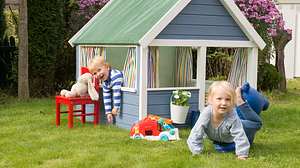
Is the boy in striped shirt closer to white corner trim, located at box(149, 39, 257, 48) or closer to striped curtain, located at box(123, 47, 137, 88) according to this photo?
striped curtain, located at box(123, 47, 137, 88)

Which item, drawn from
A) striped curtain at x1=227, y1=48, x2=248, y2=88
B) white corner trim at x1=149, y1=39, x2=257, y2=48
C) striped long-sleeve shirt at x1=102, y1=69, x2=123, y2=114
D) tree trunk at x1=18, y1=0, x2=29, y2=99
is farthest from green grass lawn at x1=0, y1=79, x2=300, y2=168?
tree trunk at x1=18, y1=0, x2=29, y2=99

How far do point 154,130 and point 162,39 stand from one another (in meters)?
1.50

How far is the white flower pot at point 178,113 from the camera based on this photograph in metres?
8.29

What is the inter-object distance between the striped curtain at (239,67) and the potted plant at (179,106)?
151cm

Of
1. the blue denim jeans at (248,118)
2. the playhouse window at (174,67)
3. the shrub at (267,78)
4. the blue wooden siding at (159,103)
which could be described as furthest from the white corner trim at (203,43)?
the shrub at (267,78)

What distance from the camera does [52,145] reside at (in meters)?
7.20

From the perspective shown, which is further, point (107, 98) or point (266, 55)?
point (266, 55)

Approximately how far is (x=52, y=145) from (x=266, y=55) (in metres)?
10.1

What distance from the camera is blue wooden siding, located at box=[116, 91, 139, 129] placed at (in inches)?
328

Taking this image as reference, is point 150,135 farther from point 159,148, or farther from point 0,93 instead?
point 0,93

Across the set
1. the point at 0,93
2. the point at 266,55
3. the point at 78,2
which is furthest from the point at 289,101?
the point at 0,93

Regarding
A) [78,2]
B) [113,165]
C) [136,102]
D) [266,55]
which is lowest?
[113,165]

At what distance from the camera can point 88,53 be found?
10.3m

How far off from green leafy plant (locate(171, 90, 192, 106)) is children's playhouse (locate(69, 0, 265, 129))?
0.47 feet
